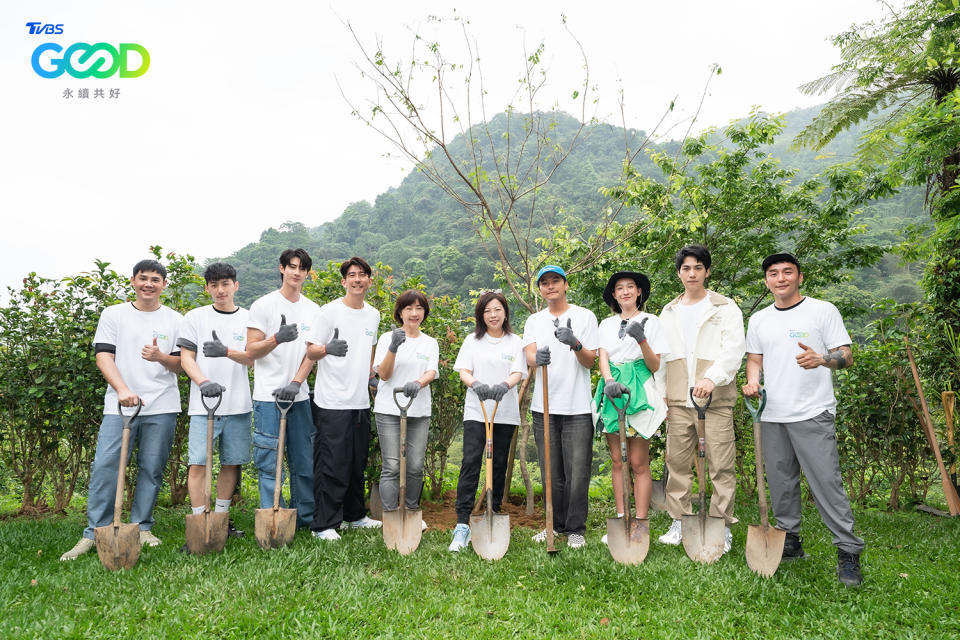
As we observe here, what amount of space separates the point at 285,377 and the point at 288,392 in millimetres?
243

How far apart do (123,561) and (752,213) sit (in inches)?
293

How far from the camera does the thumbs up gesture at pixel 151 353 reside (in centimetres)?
402

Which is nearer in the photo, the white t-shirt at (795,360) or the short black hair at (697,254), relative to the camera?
the white t-shirt at (795,360)

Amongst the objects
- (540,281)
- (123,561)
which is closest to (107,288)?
(123,561)

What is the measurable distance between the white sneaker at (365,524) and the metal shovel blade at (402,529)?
0.62m

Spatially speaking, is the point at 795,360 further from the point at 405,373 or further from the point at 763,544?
the point at 405,373

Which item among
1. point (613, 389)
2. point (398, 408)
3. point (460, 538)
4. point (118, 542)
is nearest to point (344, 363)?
point (398, 408)

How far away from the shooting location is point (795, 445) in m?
3.60

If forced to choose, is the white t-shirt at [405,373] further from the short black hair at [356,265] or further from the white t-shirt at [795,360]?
the white t-shirt at [795,360]

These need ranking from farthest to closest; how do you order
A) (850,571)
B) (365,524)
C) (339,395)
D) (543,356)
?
1. (365,524)
2. (339,395)
3. (543,356)
4. (850,571)

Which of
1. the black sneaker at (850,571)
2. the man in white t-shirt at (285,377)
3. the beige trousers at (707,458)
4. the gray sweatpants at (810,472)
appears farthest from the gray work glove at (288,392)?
the black sneaker at (850,571)

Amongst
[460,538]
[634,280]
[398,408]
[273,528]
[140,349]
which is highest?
[634,280]

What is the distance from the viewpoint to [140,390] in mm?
4047

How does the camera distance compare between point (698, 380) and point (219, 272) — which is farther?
point (219, 272)
